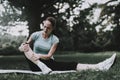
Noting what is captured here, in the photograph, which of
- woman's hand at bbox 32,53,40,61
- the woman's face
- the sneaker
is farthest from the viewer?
the woman's face

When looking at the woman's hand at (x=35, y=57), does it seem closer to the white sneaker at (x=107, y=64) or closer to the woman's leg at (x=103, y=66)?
the woman's leg at (x=103, y=66)

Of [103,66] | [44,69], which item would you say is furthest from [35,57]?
[103,66]

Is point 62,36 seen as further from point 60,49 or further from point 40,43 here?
point 40,43

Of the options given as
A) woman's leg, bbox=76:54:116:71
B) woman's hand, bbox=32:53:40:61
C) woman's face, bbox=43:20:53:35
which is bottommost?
woman's leg, bbox=76:54:116:71

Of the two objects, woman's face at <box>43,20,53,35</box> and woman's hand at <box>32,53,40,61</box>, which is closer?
woman's hand at <box>32,53,40,61</box>

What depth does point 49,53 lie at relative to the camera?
8.41 metres

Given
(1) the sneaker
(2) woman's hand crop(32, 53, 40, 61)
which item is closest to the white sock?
(1) the sneaker

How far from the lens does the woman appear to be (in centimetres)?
836

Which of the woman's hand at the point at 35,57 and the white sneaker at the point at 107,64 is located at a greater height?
the woman's hand at the point at 35,57

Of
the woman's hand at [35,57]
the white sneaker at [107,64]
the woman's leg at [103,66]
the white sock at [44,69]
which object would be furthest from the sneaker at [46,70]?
the white sneaker at [107,64]

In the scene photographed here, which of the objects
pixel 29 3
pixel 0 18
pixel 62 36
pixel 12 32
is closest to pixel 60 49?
pixel 62 36

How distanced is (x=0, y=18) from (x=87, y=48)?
Answer: 14.3m

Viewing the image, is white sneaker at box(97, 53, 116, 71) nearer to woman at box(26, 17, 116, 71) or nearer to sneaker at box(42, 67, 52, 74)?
woman at box(26, 17, 116, 71)

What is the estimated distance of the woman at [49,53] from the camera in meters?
8.36
